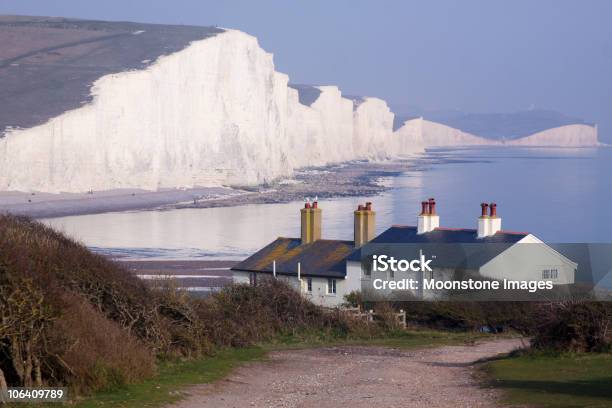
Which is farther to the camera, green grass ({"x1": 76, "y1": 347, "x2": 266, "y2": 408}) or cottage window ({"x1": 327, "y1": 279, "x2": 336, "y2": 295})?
cottage window ({"x1": 327, "y1": 279, "x2": 336, "y2": 295})

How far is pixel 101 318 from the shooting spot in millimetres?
11398

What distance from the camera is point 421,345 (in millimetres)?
15914

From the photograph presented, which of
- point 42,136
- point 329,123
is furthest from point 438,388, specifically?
point 329,123

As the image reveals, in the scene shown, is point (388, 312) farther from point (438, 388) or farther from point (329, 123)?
point (329, 123)

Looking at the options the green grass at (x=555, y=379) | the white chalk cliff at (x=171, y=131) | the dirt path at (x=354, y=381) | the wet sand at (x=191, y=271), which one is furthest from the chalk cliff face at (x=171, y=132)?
the green grass at (x=555, y=379)

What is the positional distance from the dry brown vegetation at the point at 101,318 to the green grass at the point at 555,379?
3.34m

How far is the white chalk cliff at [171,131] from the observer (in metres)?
60.0

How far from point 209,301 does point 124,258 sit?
16395mm

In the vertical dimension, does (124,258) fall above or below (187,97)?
below

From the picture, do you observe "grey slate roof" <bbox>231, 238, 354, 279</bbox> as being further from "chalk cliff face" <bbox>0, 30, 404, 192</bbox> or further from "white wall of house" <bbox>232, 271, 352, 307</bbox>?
"chalk cliff face" <bbox>0, 30, 404, 192</bbox>

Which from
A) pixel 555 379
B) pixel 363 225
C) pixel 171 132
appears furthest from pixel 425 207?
pixel 171 132

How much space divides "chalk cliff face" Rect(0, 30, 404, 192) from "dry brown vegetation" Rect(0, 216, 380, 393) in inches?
1634

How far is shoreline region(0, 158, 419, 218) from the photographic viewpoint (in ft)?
174

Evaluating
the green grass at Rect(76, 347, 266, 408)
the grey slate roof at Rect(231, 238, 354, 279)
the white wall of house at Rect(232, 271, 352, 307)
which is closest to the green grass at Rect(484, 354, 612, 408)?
the green grass at Rect(76, 347, 266, 408)
